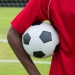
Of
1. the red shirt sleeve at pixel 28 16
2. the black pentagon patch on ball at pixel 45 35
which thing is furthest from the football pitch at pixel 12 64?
the red shirt sleeve at pixel 28 16

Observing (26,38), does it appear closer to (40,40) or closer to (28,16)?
(40,40)

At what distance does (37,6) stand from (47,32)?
9.8 inches

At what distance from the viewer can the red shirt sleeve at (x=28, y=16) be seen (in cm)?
178

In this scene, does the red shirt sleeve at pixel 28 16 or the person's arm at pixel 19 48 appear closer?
the red shirt sleeve at pixel 28 16

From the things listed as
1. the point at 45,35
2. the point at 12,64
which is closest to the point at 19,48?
the point at 45,35

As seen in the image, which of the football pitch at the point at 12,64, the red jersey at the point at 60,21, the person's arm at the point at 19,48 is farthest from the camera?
the football pitch at the point at 12,64

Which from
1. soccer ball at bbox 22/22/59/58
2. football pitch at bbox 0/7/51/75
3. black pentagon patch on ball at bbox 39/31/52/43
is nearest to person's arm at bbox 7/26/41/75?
soccer ball at bbox 22/22/59/58

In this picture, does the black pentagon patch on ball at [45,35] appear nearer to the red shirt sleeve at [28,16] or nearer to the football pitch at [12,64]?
the red shirt sleeve at [28,16]

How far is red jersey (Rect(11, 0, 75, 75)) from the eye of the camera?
5.65ft

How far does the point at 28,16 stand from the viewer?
1.81 m

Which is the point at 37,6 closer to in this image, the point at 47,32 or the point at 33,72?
the point at 47,32

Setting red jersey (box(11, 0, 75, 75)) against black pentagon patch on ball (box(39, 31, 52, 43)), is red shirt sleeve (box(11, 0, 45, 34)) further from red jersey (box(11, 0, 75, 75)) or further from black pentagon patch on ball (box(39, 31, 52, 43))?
black pentagon patch on ball (box(39, 31, 52, 43))

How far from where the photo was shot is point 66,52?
1784 mm

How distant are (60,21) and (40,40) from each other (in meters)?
0.28
